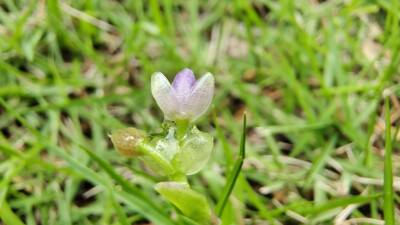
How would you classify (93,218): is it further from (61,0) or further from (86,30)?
(61,0)

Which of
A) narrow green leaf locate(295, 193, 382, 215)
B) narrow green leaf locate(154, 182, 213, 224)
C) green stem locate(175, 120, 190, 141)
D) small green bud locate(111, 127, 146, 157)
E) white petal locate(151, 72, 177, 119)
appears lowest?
narrow green leaf locate(154, 182, 213, 224)

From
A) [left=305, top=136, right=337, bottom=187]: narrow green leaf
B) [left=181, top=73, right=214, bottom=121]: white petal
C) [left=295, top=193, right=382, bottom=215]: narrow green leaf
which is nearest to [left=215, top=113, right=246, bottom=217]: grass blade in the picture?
[left=181, top=73, right=214, bottom=121]: white petal

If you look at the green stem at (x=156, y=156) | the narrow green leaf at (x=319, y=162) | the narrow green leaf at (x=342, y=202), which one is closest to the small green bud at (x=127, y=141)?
the green stem at (x=156, y=156)

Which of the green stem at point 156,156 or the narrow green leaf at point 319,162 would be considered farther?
the narrow green leaf at point 319,162

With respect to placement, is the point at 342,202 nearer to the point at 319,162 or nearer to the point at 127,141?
the point at 319,162

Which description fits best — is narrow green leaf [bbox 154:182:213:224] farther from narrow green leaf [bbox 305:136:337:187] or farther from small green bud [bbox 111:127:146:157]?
narrow green leaf [bbox 305:136:337:187]

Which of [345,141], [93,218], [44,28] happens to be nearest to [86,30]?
[44,28]

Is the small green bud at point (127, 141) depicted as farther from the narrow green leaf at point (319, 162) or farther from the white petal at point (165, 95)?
the narrow green leaf at point (319, 162)
